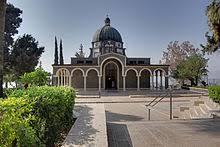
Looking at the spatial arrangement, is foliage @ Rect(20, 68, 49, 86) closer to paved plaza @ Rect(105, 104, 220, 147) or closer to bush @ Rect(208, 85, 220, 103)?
paved plaza @ Rect(105, 104, 220, 147)

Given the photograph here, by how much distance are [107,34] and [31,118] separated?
46.4 m

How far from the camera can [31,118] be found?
3.85 m

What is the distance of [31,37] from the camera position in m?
37.6

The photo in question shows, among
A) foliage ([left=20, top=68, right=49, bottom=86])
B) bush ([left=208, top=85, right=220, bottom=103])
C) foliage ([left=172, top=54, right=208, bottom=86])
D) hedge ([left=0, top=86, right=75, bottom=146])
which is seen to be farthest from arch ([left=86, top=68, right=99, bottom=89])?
hedge ([left=0, top=86, right=75, bottom=146])

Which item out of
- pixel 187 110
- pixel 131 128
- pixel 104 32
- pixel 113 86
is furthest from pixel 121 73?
pixel 131 128

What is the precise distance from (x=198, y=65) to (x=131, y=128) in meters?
39.6

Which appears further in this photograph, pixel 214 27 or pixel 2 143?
pixel 214 27

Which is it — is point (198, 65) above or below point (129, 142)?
above

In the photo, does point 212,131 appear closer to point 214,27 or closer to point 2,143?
point 2,143

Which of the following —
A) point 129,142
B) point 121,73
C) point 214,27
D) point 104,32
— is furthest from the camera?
point 104,32

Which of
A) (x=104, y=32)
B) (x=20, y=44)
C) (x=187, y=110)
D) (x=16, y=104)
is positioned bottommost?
(x=187, y=110)

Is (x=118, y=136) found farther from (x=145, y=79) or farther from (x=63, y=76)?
(x=145, y=79)

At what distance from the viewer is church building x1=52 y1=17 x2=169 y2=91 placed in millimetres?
41531

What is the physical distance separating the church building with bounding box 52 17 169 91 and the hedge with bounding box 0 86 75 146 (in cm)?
3335
